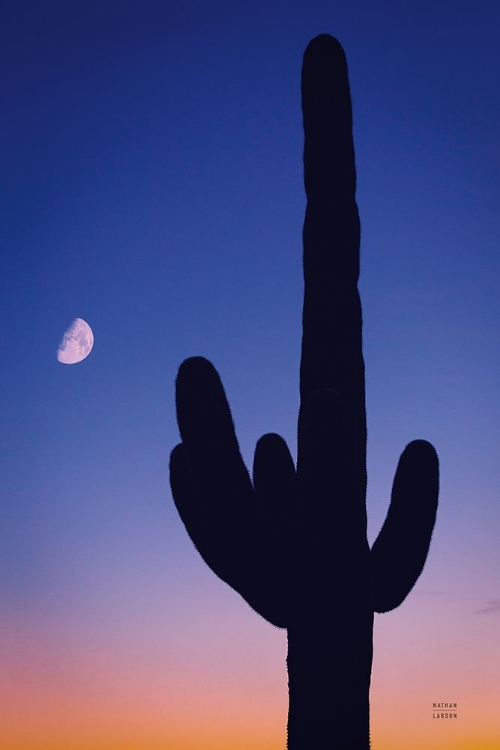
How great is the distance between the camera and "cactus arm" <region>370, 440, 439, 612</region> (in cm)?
762

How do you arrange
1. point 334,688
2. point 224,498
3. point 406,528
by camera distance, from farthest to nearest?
point 406,528 → point 224,498 → point 334,688

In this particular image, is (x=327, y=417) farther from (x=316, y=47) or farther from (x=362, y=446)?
(x=316, y=47)

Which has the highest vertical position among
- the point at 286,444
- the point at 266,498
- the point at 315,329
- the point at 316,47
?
the point at 316,47

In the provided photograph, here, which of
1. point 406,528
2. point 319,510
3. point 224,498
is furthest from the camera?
point 406,528

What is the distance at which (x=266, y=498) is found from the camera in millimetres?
7602

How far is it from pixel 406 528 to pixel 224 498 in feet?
5.49

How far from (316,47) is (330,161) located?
4.15 feet

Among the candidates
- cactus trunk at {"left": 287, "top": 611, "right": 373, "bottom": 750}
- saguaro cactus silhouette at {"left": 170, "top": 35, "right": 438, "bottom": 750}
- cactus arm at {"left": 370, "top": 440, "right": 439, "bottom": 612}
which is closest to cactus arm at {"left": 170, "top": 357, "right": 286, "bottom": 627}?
saguaro cactus silhouette at {"left": 170, "top": 35, "right": 438, "bottom": 750}

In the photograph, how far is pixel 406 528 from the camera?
25.2 feet

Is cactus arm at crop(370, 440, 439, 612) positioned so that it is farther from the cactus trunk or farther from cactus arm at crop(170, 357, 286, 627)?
cactus arm at crop(170, 357, 286, 627)

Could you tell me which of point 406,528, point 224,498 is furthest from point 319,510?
point 406,528

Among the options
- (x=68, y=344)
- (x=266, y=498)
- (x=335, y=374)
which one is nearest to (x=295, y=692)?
(x=266, y=498)

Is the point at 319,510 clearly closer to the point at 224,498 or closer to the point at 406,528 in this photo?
the point at 224,498

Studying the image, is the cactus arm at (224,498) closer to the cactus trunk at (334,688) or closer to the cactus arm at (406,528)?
the cactus trunk at (334,688)
